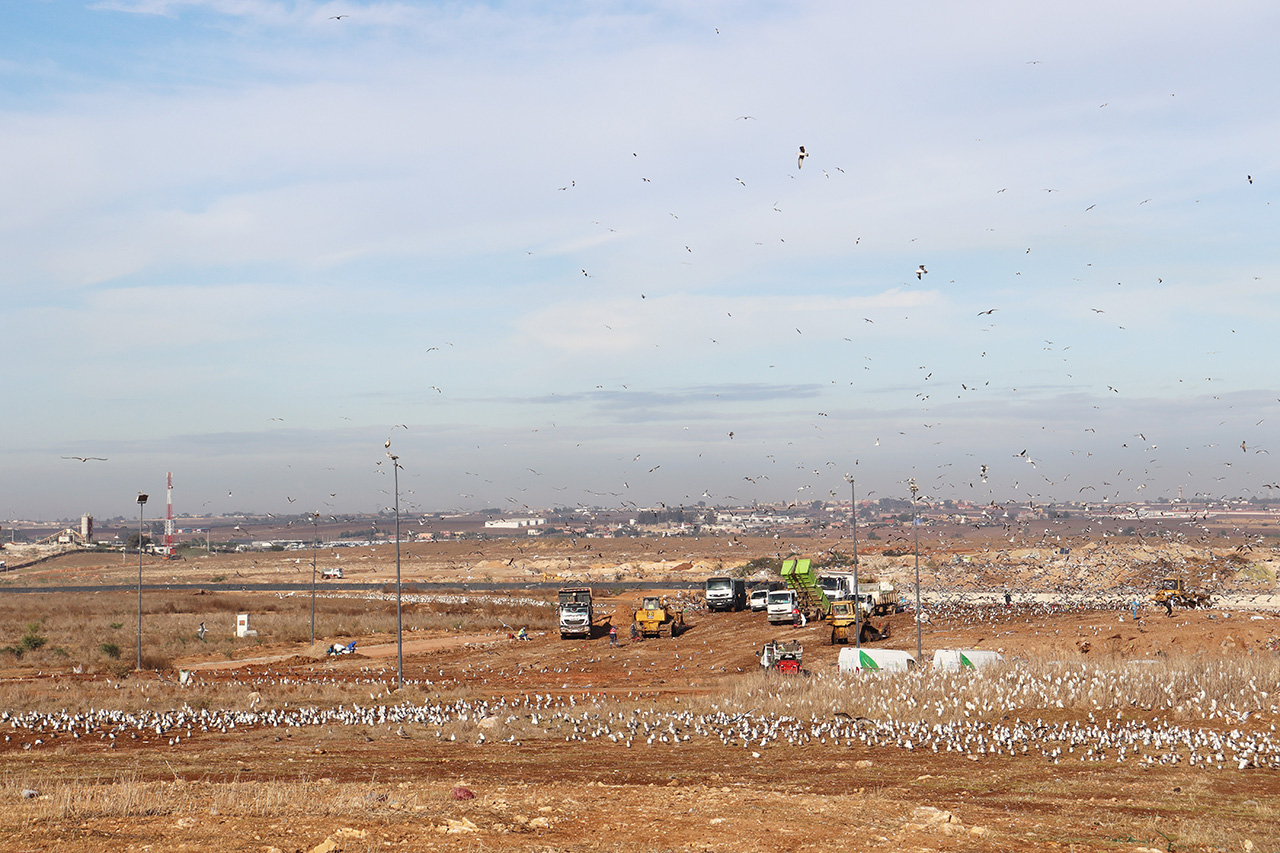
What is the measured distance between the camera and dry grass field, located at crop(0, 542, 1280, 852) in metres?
17.0

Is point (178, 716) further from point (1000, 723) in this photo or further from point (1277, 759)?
point (1277, 759)

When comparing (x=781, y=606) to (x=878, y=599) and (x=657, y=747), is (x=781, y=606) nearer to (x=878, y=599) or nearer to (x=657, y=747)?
(x=878, y=599)

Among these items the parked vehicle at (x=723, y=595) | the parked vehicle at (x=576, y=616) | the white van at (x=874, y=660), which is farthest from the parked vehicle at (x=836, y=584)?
the white van at (x=874, y=660)

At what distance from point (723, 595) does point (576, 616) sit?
15637 mm

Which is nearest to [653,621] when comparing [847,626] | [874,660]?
[847,626]

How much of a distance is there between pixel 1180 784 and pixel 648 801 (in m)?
12.0

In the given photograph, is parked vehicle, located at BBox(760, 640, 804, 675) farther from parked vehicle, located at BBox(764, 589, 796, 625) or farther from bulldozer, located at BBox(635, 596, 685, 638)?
bulldozer, located at BBox(635, 596, 685, 638)

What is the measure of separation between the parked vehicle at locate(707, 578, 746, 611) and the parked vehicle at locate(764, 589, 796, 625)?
38.5 feet

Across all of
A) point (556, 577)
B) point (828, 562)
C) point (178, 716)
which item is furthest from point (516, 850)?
point (556, 577)

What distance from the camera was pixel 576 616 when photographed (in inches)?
2569

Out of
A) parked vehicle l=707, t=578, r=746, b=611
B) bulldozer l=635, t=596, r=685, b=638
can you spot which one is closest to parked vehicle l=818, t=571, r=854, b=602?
parked vehicle l=707, t=578, r=746, b=611

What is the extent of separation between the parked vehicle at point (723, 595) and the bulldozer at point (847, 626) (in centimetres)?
1763

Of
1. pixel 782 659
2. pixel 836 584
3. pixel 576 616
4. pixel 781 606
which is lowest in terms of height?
pixel 576 616

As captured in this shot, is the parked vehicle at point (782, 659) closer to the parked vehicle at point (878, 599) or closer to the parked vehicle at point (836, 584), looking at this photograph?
the parked vehicle at point (878, 599)
